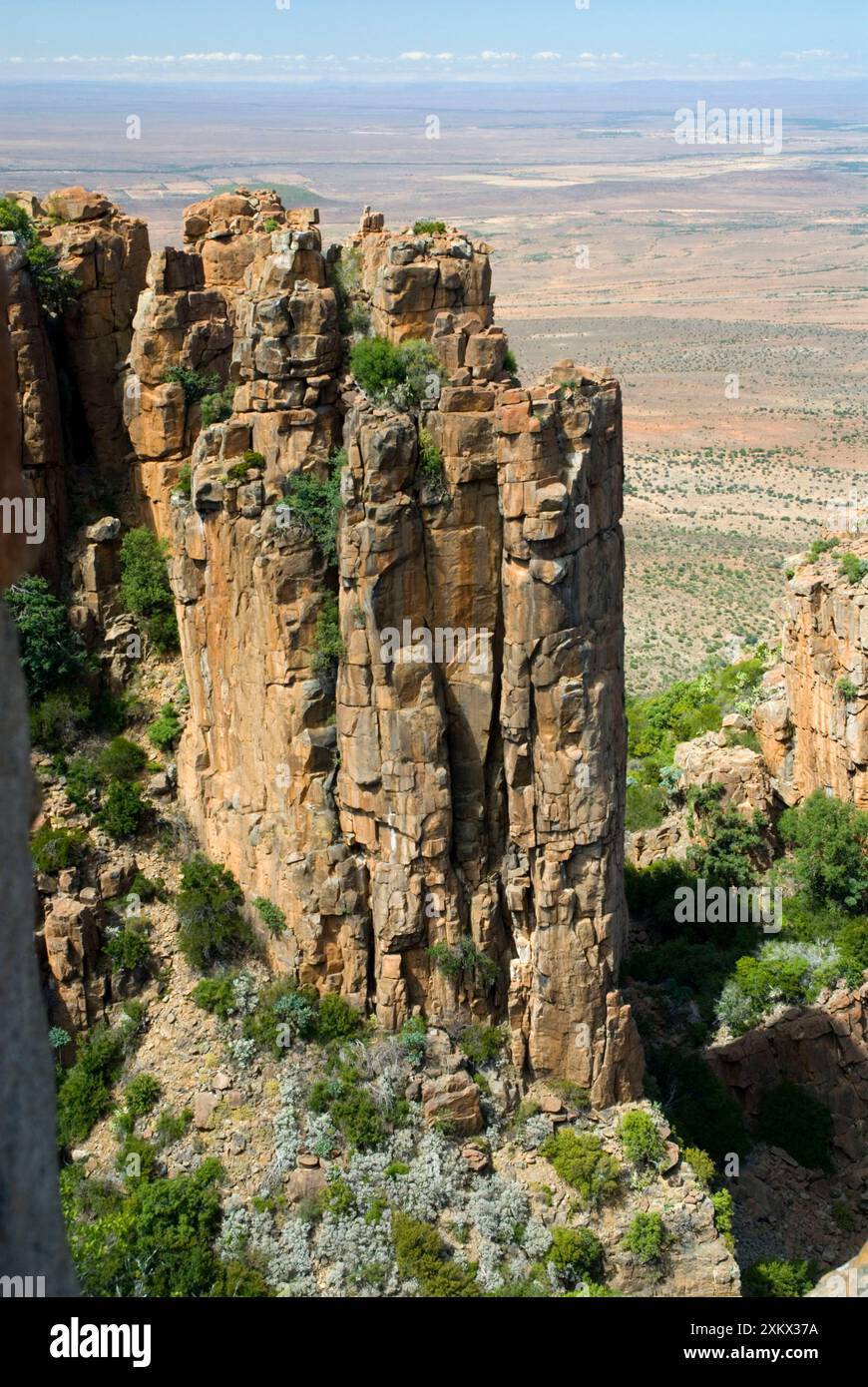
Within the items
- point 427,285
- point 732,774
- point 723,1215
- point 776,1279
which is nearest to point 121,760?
point 427,285

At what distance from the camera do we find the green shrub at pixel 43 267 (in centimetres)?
3516

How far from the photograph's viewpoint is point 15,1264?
197 inches

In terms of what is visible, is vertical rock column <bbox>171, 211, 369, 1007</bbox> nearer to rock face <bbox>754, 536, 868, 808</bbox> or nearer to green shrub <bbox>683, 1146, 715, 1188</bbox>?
green shrub <bbox>683, 1146, 715, 1188</bbox>

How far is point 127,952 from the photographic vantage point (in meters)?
32.1

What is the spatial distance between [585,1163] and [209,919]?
9.94m

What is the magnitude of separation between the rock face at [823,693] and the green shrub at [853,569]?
0.66 ft

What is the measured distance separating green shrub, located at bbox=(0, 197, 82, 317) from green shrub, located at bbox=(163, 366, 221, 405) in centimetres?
381

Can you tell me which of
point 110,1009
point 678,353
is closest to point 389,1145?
point 110,1009

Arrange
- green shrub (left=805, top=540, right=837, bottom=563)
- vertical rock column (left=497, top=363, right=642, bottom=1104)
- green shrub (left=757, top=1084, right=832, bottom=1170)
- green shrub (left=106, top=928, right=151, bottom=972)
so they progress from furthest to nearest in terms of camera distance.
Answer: green shrub (left=805, top=540, right=837, bottom=563)
green shrub (left=757, top=1084, right=832, bottom=1170)
green shrub (left=106, top=928, right=151, bottom=972)
vertical rock column (left=497, top=363, right=642, bottom=1104)

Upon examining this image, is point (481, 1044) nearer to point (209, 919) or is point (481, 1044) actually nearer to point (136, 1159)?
point (209, 919)

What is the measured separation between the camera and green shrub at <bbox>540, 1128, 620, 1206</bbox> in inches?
1180

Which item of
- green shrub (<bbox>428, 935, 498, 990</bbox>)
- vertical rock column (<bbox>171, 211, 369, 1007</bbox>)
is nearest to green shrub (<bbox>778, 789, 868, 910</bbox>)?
green shrub (<bbox>428, 935, 498, 990</bbox>)

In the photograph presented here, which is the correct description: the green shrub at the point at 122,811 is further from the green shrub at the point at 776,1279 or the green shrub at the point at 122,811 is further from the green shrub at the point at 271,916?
the green shrub at the point at 776,1279
